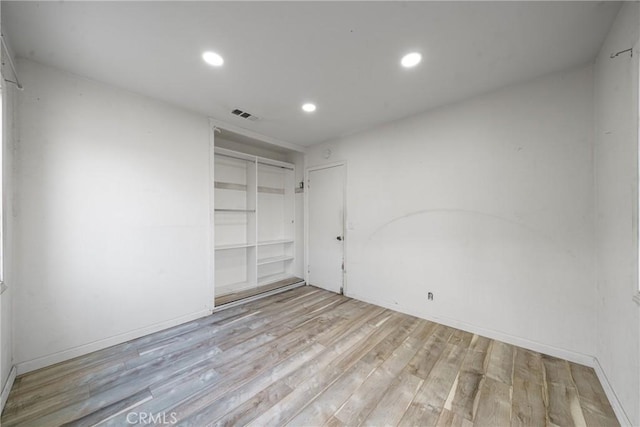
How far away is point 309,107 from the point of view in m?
2.69

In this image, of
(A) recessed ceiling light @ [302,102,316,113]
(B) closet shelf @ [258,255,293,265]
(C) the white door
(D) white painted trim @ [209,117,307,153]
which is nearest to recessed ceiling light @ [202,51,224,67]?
(A) recessed ceiling light @ [302,102,316,113]

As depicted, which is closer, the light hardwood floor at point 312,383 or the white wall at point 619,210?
the white wall at point 619,210

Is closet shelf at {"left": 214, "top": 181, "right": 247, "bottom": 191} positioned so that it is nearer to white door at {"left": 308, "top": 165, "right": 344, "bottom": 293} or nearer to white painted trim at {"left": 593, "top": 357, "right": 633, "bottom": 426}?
white door at {"left": 308, "top": 165, "right": 344, "bottom": 293}

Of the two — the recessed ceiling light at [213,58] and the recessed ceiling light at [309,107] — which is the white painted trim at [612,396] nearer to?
the recessed ceiling light at [309,107]

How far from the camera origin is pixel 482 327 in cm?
238

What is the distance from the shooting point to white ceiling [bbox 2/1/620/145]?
142 centimetres

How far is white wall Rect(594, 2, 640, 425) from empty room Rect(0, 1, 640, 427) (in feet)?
0.07

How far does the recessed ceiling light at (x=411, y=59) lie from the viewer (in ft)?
A: 5.96

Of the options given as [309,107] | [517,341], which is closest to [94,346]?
[309,107]

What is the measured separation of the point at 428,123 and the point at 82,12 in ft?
10.3

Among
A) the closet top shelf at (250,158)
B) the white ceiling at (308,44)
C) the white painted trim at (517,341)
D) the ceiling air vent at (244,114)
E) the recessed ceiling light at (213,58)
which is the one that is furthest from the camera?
the closet top shelf at (250,158)

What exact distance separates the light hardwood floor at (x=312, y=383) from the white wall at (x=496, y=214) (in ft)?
1.24

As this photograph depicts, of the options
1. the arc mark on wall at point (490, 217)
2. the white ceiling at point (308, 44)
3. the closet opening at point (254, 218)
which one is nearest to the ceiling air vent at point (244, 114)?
the white ceiling at point (308, 44)

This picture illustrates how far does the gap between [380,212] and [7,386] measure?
3.69m
